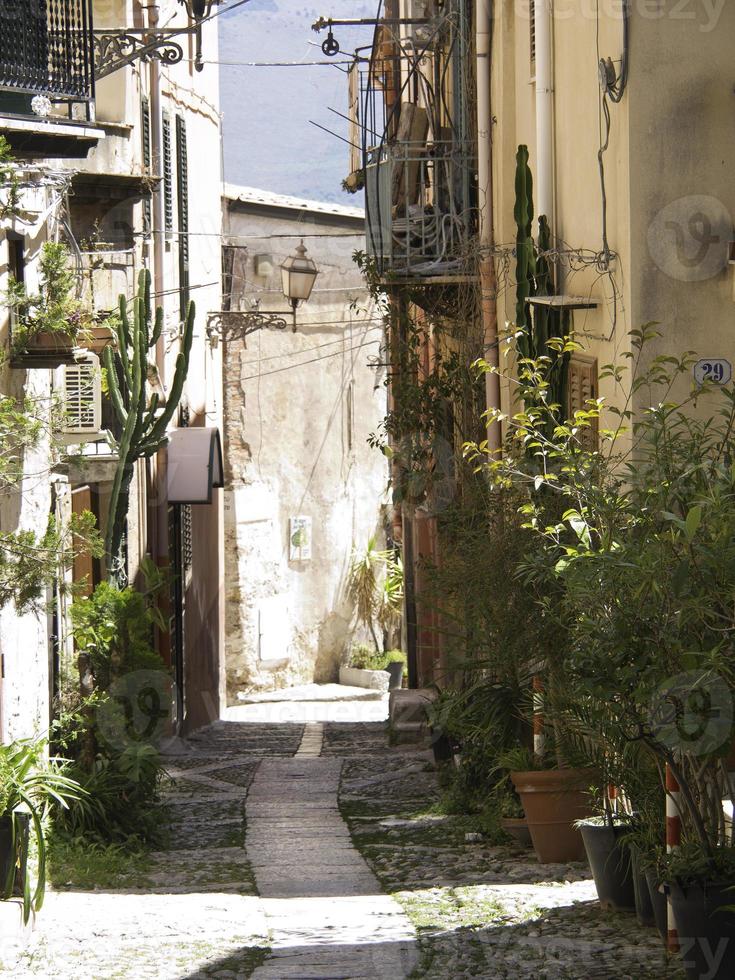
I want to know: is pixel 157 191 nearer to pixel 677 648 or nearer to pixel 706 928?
pixel 677 648

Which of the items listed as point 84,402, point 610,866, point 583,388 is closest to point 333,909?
point 610,866

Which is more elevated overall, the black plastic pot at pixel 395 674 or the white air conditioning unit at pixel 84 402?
the white air conditioning unit at pixel 84 402

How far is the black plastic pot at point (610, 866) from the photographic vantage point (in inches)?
259

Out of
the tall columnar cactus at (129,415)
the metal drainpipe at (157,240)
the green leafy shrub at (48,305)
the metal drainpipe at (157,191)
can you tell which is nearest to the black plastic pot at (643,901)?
the green leafy shrub at (48,305)

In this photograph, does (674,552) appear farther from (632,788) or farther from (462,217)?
(462,217)

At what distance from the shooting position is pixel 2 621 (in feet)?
30.3

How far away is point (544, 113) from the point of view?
998 cm

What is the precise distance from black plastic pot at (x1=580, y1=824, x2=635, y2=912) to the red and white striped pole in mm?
782

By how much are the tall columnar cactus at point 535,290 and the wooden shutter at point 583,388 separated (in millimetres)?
81

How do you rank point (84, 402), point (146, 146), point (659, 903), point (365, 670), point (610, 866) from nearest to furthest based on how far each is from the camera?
point (659, 903), point (610, 866), point (84, 402), point (146, 146), point (365, 670)

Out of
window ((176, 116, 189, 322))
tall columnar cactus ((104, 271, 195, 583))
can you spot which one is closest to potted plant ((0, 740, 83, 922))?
tall columnar cactus ((104, 271, 195, 583))

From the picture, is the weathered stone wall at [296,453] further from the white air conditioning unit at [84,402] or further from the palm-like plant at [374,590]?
the white air conditioning unit at [84,402]

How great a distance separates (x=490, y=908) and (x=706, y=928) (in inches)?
85.0

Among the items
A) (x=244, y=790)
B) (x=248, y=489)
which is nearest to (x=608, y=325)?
(x=244, y=790)
